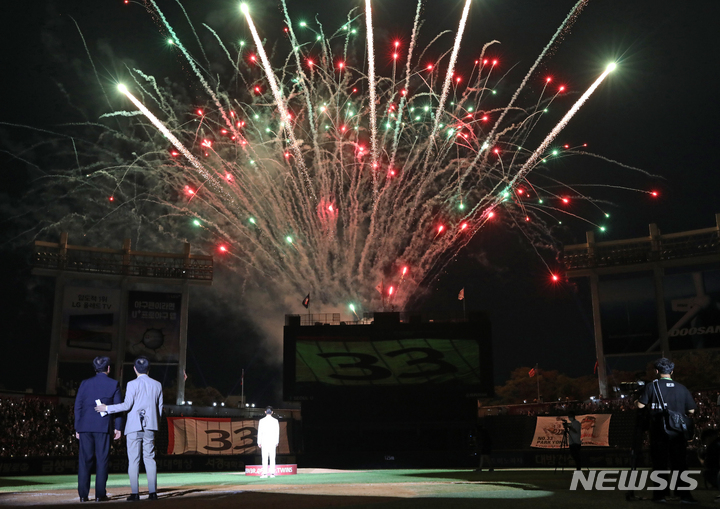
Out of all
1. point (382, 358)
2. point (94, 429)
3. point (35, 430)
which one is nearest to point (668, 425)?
point (94, 429)

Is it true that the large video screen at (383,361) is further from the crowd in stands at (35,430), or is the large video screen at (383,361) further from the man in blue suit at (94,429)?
the man in blue suit at (94,429)

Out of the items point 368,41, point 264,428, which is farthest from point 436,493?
point 368,41

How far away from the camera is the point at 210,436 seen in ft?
111

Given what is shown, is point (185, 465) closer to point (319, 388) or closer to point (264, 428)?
point (319, 388)

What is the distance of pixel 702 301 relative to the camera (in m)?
41.8

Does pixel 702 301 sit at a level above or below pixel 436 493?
above

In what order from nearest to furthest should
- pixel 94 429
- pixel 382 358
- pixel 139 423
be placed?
pixel 139 423 → pixel 94 429 → pixel 382 358

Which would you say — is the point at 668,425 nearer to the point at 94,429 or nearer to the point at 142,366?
the point at 142,366

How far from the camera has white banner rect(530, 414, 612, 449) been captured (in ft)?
103

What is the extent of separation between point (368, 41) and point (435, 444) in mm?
24042

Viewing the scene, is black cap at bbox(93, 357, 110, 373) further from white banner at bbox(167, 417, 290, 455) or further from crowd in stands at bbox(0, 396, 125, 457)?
white banner at bbox(167, 417, 290, 455)

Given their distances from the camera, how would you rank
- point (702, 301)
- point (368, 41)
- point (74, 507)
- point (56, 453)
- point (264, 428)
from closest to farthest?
point (74, 507) < point (264, 428) < point (368, 41) < point (56, 453) < point (702, 301)

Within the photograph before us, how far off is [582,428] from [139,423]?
27.6 metres

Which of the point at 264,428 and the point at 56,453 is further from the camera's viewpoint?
the point at 56,453
